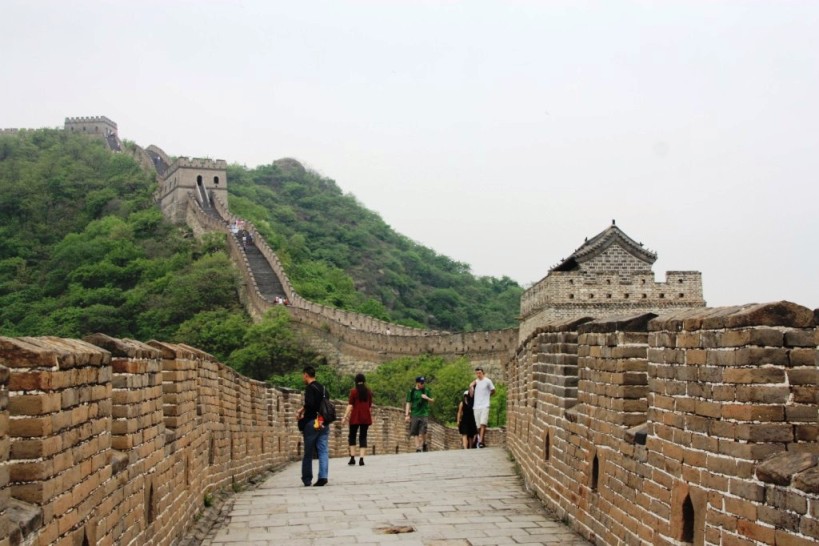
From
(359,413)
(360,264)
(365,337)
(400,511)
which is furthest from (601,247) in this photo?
(360,264)

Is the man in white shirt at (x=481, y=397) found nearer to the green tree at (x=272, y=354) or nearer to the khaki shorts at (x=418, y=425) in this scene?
the khaki shorts at (x=418, y=425)

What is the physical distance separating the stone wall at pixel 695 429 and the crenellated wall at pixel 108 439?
2637mm

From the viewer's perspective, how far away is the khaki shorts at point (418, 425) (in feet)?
52.7

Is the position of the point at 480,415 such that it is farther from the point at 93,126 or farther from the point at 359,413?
the point at 93,126

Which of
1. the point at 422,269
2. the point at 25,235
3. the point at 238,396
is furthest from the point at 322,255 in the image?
the point at 238,396

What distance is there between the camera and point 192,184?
2608 inches

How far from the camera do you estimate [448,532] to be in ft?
23.2

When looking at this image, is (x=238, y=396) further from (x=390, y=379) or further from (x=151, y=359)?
(x=390, y=379)

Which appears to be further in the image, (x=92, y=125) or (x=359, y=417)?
(x=92, y=125)

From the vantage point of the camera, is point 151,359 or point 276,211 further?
point 276,211

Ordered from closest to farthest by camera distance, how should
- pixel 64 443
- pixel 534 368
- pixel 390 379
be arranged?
pixel 64 443
pixel 534 368
pixel 390 379

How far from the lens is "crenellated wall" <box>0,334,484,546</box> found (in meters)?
3.79

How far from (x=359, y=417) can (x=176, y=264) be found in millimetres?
47400

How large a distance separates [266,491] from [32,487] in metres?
6.50
